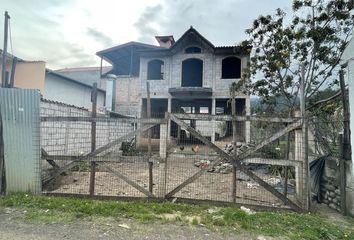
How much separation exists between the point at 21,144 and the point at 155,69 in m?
14.6

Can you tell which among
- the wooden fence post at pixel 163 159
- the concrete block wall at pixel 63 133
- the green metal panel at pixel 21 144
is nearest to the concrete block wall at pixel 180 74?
the concrete block wall at pixel 63 133

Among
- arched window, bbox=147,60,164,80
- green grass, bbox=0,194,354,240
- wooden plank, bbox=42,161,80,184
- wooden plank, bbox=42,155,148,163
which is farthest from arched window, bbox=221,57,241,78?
green grass, bbox=0,194,354,240

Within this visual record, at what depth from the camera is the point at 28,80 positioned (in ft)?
51.9

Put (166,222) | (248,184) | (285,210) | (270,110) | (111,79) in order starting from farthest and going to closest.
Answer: (111,79) → (270,110) → (248,184) → (285,210) → (166,222)

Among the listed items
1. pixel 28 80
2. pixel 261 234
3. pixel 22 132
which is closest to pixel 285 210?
pixel 261 234

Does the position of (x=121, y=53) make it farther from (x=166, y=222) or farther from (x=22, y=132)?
(x=166, y=222)

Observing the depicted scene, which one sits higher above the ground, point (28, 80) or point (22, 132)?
point (28, 80)

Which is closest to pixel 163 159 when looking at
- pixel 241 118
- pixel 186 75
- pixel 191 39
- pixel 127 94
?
pixel 241 118

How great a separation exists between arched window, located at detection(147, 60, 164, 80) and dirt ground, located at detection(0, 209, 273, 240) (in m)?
15.8

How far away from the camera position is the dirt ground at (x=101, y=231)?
409 centimetres

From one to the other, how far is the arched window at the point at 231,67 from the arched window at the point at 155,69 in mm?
4610

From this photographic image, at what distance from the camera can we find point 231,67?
19.2 metres

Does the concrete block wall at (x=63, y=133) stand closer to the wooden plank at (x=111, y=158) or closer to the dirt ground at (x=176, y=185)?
the dirt ground at (x=176, y=185)

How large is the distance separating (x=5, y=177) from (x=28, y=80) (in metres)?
11.4
